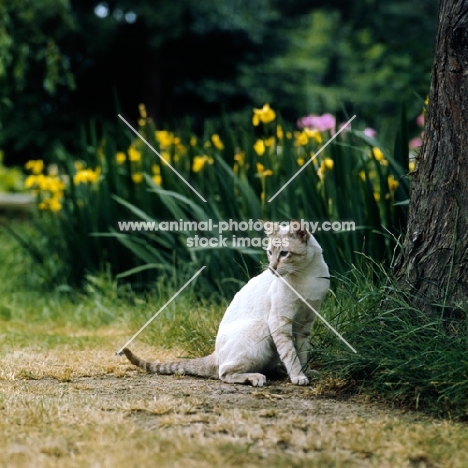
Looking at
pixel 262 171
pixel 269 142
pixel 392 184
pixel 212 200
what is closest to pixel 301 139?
pixel 269 142

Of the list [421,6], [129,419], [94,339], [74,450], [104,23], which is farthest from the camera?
[421,6]

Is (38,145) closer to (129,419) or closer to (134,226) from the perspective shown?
(134,226)

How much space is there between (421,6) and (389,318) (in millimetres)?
13259

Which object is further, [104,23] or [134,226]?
[104,23]

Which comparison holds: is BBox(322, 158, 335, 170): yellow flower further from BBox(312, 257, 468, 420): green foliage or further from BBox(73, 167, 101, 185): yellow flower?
BBox(73, 167, 101, 185): yellow flower

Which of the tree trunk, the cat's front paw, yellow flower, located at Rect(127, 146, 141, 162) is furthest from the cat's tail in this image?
yellow flower, located at Rect(127, 146, 141, 162)

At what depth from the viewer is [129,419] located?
308 cm

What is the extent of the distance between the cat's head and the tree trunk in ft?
1.64

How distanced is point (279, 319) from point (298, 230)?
0.45 metres

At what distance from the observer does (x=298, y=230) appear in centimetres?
371

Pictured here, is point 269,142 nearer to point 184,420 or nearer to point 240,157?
point 240,157

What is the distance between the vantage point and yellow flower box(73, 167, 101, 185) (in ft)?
22.1

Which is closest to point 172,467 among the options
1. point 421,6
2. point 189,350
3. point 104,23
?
point 189,350

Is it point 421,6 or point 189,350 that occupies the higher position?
point 421,6
